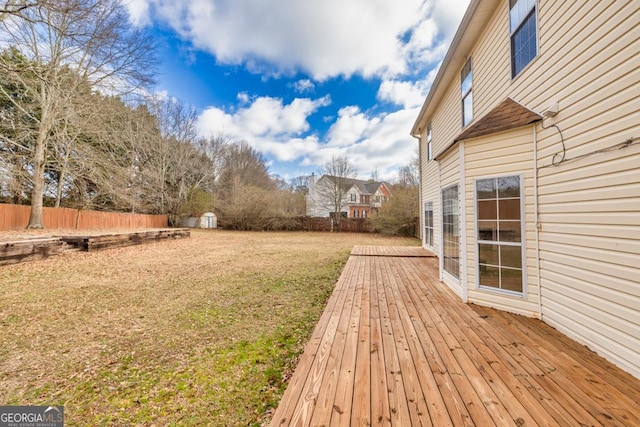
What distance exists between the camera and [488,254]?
3496mm

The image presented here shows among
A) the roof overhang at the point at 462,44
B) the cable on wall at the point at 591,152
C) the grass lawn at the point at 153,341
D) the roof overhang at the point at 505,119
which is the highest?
the roof overhang at the point at 462,44

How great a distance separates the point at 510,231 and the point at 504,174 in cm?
78

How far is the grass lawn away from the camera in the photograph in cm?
189

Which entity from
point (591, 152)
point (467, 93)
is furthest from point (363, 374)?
point (467, 93)

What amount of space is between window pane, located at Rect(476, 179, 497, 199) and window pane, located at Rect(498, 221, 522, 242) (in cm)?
41

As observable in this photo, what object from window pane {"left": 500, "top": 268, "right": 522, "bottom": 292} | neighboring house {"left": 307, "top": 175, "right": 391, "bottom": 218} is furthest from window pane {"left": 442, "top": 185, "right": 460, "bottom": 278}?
neighboring house {"left": 307, "top": 175, "right": 391, "bottom": 218}

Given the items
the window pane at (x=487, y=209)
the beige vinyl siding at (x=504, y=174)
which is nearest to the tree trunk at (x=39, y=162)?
the beige vinyl siding at (x=504, y=174)

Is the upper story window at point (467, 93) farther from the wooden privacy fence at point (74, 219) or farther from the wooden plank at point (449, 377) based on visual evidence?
the wooden privacy fence at point (74, 219)

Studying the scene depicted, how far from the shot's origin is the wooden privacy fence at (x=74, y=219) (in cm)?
1152

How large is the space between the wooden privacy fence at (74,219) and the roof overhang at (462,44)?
60.7 feet

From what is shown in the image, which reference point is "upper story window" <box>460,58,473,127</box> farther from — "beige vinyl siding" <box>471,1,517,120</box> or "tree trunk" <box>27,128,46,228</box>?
"tree trunk" <box>27,128,46,228</box>

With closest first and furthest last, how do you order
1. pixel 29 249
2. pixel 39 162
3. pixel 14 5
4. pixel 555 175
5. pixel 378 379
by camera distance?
pixel 378 379 → pixel 555 175 → pixel 14 5 → pixel 29 249 → pixel 39 162

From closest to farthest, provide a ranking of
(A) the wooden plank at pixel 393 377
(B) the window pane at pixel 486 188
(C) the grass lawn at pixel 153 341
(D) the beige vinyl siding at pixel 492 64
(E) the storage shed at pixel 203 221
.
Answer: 1. (A) the wooden plank at pixel 393 377
2. (C) the grass lawn at pixel 153 341
3. (B) the window pane at pixel 486 188
4. (D) the beige vinyl siding at pixel 492 64
5. (E) the storage shed at pixel 203 221

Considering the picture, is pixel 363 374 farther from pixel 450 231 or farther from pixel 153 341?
pixel 450 231
